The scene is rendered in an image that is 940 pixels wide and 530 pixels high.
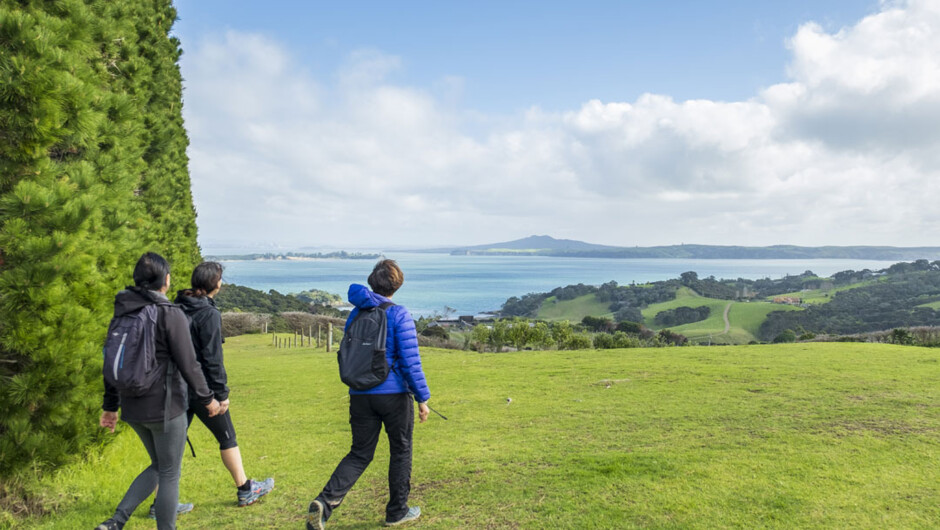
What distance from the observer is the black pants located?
12.6 ft

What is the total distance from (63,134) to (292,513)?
13.5 feet

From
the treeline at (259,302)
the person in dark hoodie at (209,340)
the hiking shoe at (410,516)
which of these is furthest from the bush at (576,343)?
the treeline at (259,302)

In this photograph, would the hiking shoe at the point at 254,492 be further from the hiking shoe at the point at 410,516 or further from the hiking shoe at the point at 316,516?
the hiking shoe at the point at 410,516

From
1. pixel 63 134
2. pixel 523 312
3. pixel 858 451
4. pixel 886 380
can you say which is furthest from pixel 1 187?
pixel 523 312

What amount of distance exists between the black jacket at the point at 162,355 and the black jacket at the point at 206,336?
379 millimetres

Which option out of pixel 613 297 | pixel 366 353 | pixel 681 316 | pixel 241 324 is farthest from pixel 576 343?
pixel 613 297

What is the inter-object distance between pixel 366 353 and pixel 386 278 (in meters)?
0.62

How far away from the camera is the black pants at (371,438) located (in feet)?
12.6

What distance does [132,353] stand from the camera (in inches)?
128

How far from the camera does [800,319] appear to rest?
74375mm

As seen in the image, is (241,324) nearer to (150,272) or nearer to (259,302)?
(259,302)

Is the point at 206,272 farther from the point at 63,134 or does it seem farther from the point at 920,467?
the point at 920,467

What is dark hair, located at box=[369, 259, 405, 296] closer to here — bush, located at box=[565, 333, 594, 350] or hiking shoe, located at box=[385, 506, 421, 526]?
hiking shoe, located at box=[385, 506, 421, 526]

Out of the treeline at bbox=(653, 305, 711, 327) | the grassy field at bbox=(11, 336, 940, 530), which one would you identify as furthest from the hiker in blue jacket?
the treeline at bbox=(653, 305, 711, 327)
